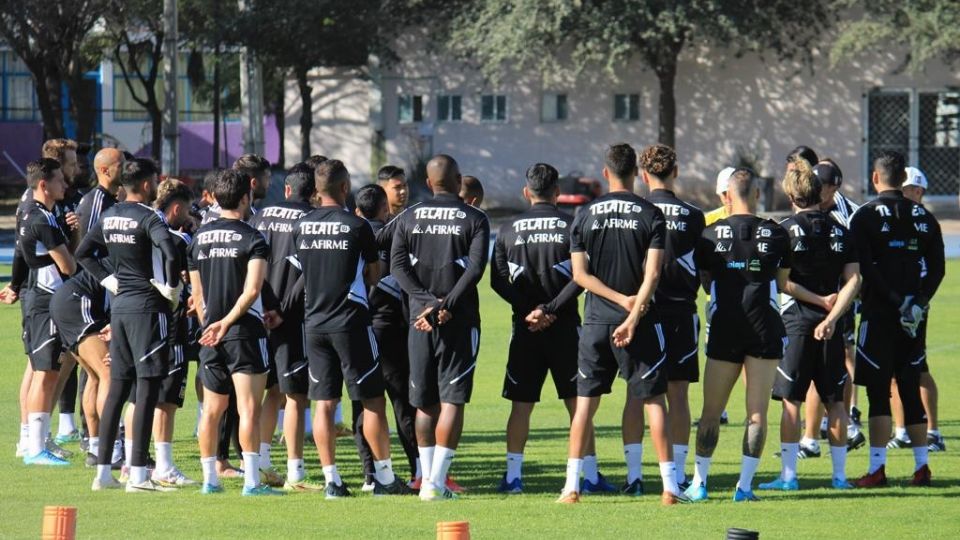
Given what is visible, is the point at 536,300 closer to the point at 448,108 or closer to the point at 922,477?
the point at 922,477

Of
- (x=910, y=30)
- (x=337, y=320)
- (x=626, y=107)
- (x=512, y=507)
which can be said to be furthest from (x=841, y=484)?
(x=626, y=107)

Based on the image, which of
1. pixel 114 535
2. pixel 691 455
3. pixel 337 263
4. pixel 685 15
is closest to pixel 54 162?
pixel 337 263

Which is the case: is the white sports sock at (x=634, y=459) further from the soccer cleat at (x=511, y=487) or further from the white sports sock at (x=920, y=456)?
the white sports sock at (x=920, y=456)

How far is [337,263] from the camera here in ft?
30.6

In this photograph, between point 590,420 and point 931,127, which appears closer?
point 590,420

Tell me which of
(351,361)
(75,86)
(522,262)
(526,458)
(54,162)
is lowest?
(526,458)

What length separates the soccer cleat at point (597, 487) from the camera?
9.73 metres

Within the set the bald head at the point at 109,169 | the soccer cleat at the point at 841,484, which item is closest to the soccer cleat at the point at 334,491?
the bald head at the point at 109,169

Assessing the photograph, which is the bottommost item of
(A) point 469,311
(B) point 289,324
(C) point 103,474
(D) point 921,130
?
(C) point 103,474

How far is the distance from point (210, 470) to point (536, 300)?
90.1 inches

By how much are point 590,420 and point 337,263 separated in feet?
5.93

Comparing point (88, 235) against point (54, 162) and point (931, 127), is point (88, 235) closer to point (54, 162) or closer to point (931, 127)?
point (54, 162)

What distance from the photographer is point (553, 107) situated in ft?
141

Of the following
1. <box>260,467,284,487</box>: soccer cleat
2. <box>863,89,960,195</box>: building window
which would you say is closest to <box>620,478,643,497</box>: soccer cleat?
<box>260,467,284,487</box>: soccer cleat
